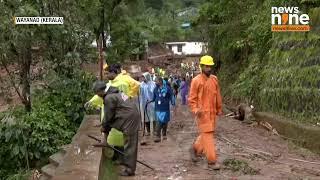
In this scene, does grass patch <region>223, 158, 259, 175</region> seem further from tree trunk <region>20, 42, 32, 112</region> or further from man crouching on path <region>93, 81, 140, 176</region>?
tree trunk <region>20, 42, 32, 112</region>

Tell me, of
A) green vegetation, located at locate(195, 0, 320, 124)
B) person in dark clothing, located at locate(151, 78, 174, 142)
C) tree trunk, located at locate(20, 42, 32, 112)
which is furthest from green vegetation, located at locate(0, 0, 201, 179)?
green vegetation, located at locate(195, 0, 320, 124)

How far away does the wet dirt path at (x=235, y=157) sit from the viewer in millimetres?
9172

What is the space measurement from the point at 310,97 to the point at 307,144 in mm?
1267

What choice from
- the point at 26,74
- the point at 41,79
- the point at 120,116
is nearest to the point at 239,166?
the point at 120,116

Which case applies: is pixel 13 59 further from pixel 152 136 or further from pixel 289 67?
pixel 289 67

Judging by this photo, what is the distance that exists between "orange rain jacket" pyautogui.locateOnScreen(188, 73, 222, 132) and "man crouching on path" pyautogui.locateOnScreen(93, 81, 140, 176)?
1.27 meters

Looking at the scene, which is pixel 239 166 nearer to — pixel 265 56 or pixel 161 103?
pixel 161 103

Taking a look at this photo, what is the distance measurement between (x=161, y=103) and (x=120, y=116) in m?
5.19

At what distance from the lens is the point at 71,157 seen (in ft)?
28.1

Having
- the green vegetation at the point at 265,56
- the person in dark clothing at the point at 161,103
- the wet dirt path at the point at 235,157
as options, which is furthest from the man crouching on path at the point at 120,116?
the green vegetation at the point at 265,56

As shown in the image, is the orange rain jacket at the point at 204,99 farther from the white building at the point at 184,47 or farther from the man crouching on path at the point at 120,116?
the white building at the point at 184,47

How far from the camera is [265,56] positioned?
18.9m

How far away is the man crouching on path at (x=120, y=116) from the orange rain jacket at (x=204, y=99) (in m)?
1.27

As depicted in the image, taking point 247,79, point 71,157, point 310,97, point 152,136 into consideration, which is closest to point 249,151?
point 310,97
